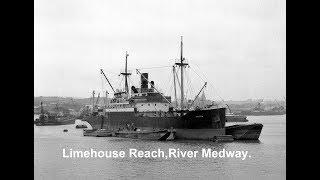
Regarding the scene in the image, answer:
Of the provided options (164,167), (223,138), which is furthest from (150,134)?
(164,167)

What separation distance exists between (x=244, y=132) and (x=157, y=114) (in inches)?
349

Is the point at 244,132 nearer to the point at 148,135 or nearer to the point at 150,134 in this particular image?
the point at 150,134

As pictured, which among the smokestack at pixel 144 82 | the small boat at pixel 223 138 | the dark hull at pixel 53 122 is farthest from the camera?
the dark hull at pixel 53 122

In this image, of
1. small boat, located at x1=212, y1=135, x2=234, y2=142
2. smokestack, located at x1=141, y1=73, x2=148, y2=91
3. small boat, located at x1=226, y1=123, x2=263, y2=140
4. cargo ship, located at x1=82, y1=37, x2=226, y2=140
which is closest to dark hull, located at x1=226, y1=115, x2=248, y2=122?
cargo ship, located at x1=82, y1=37, x2=226, y2=140

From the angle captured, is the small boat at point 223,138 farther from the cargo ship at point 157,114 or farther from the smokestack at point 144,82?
the smokestack at point 144,82

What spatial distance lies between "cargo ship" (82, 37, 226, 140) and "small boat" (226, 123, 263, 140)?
2631 mm

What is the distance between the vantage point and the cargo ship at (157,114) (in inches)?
1603

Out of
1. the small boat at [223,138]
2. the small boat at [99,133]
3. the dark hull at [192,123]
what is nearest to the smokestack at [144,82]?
the dark hull at [192,123]

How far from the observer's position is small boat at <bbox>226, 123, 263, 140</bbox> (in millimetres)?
43594

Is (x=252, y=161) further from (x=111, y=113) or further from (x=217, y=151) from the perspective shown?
(x=111, y=113)

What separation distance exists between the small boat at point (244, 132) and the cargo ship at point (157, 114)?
2631mm

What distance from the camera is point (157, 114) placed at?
45.2 meters
